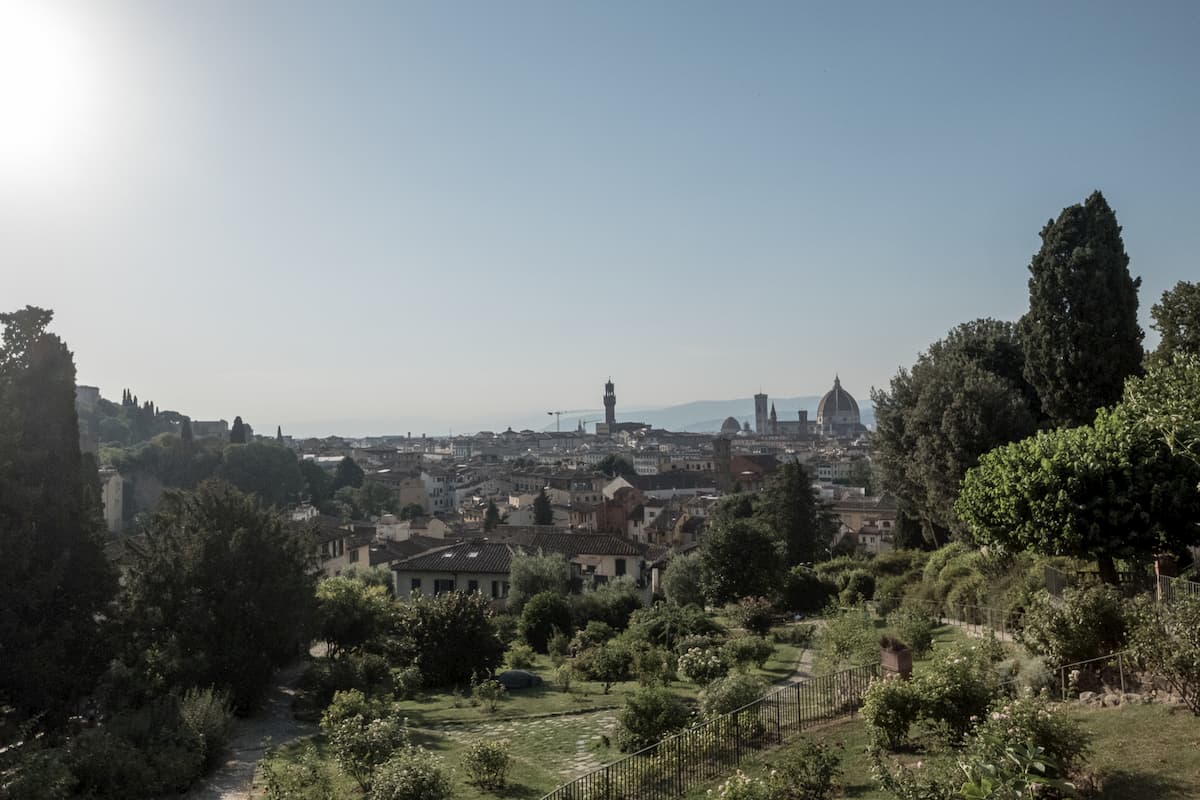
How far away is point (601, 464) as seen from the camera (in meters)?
145

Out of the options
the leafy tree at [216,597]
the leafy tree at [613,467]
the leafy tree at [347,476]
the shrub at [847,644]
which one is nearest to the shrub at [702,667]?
the shrub at [847,644]

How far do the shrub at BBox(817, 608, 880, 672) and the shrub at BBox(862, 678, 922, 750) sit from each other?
4553 mm

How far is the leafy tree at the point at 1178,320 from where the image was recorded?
67.4 feet

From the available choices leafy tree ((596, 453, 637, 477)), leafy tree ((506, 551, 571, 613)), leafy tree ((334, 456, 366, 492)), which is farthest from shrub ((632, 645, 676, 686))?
leafy tree ((596, 453, 637, 477))

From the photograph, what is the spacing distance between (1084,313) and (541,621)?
20.3 meters

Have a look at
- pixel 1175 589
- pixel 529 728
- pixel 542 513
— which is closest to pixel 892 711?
pixel 1175 589

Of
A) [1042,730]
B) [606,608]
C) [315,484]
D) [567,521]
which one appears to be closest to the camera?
[1042,730]

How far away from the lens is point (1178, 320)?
21.2m

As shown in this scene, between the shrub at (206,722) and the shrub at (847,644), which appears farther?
the shrub at (847,644)

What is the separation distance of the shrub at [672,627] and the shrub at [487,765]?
11.6m

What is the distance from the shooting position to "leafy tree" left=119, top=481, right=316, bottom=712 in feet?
70.4

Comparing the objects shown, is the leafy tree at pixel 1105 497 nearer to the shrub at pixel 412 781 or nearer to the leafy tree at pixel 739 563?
the shrub at pixel 412 781

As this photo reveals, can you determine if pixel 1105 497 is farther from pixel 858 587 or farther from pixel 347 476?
pixel 347 476

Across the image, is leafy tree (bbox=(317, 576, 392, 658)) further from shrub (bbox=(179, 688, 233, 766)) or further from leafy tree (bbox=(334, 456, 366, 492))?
leafy tree (bbox=(334, 456, 366, 492))
